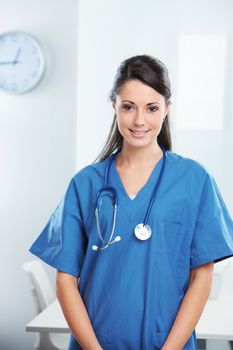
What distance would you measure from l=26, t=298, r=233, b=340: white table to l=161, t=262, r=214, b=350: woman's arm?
0.60 metres

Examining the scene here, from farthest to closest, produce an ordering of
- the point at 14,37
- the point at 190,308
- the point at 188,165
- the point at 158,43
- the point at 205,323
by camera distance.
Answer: the point at 14,37, the point at 158,43, the point at 205,323, the point at 188,165, the point at 190,308

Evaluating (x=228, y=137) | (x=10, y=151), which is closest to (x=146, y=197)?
(x=228, y=137)

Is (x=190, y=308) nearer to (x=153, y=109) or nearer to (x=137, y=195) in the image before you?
(x=137, y=195)

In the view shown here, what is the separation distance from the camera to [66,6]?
3225 millimetres

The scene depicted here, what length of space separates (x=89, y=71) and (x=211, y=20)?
681 mm

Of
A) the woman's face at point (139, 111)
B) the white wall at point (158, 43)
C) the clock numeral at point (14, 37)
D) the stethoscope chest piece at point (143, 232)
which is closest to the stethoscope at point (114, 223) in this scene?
the stethoscope chest piece at point (143, 232)

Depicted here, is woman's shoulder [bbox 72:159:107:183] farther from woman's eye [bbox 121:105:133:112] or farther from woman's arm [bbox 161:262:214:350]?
woman's arm [bbox 161:262:214:350]

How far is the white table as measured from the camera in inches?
75.2

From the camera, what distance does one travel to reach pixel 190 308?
1.33m

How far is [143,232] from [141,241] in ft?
0.08

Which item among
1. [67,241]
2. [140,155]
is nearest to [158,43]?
[140,155]

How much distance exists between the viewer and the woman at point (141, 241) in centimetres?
134

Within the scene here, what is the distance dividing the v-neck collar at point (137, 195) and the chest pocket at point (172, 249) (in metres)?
0.07

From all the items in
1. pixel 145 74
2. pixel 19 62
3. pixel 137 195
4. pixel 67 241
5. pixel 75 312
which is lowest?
pixel 75 312
